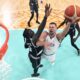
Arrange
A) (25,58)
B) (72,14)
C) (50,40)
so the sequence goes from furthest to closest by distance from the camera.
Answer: (25,58) < (72,14) < (50,40)

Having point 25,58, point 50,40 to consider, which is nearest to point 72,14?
point 50,40

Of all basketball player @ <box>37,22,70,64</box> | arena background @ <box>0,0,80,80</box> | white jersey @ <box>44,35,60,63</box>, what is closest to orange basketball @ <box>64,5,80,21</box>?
basketball player @ <box>37,22,70,64</box>

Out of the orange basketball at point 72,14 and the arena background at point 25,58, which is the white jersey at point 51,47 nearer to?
the arena background at point 25,58

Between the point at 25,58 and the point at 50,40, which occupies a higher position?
the point at 50,40

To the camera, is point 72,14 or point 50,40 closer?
point 50,40

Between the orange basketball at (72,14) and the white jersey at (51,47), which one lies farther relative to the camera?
the orange basketball at (72,14)

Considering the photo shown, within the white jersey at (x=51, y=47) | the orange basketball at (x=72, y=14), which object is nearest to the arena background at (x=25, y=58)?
the white jersey at (x=51, y=47)

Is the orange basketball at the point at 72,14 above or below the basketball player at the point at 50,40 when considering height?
above

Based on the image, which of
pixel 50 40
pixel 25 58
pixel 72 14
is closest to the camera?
pixel 50 40

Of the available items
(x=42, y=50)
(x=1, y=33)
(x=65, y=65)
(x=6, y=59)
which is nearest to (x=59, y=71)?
(x=65, y=65)

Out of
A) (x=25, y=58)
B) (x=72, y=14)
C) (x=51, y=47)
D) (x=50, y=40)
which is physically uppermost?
(x=72, y=14)

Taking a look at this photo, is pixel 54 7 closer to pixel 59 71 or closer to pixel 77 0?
pixel 77 0

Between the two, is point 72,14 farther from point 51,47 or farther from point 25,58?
point 25,58

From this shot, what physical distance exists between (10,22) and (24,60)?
237 centimetres
